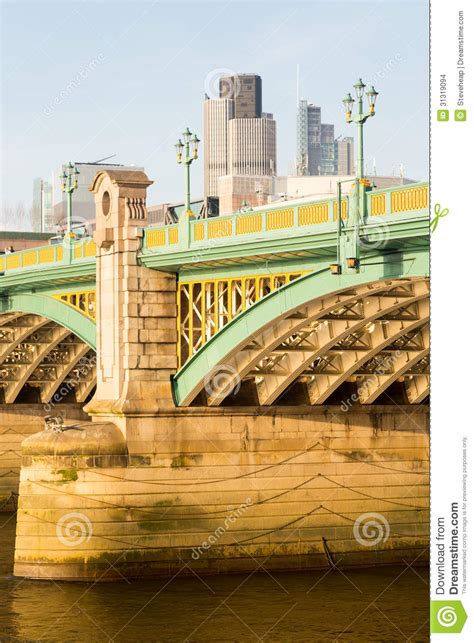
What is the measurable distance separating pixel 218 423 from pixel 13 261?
1441 centimetres

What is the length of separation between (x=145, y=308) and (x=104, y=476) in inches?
180

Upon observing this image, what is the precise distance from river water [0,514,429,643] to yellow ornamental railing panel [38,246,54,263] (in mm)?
11703

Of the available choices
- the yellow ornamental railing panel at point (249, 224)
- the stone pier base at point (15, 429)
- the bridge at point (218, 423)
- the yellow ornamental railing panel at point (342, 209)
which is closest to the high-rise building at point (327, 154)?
the stone pier base at point (15, 429)

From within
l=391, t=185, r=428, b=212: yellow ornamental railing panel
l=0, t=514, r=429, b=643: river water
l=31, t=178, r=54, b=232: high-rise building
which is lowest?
l=0, t=514, r=429, b=643: river water

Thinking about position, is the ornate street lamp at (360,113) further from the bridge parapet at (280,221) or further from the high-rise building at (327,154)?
the high-rise building at (327,154)

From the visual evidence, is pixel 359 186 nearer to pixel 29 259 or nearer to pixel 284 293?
pixel 284 293

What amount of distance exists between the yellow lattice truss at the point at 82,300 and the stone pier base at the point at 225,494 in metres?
5.61

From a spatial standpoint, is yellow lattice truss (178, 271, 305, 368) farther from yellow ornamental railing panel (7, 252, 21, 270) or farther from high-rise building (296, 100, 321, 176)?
high-rise building (296, 100, 321, 176)

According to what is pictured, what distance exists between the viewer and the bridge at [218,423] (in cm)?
3812

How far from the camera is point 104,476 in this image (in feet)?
128

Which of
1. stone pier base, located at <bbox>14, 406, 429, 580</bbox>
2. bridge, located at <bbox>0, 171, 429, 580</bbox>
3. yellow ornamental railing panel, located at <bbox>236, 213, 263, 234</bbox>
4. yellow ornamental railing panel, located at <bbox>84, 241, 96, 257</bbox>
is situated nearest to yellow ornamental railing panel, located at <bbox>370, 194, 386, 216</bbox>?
yellow ornamental railing panel, located at <bbox>236, 213, 263, 234</bbox>

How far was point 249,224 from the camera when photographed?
3534 cm

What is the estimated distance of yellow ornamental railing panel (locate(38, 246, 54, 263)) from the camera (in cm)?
4821
